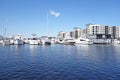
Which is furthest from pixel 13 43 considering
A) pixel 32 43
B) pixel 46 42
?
pixel 46 42

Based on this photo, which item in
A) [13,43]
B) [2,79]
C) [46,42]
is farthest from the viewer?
[46,42]

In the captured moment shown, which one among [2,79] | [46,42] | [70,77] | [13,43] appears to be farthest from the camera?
[46,42]

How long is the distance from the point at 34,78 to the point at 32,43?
486 feet

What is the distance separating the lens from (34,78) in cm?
2830

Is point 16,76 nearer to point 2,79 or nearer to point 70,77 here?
point 2,79

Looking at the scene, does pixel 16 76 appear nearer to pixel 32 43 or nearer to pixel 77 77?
pixel 77 77

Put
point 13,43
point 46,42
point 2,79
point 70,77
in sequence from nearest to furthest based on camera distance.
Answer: point 2,79 → point 70,77 → point 13,43 → point 46,42

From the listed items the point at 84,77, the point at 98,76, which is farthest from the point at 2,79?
the point at 98,76

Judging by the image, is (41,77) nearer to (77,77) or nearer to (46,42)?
(77,77)

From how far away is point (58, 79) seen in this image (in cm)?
2789

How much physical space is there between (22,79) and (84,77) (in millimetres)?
9761

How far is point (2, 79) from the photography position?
89.9ft

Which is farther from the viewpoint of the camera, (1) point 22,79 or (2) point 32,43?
(2) point 32,43

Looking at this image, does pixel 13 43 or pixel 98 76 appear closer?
pixel 98 76
